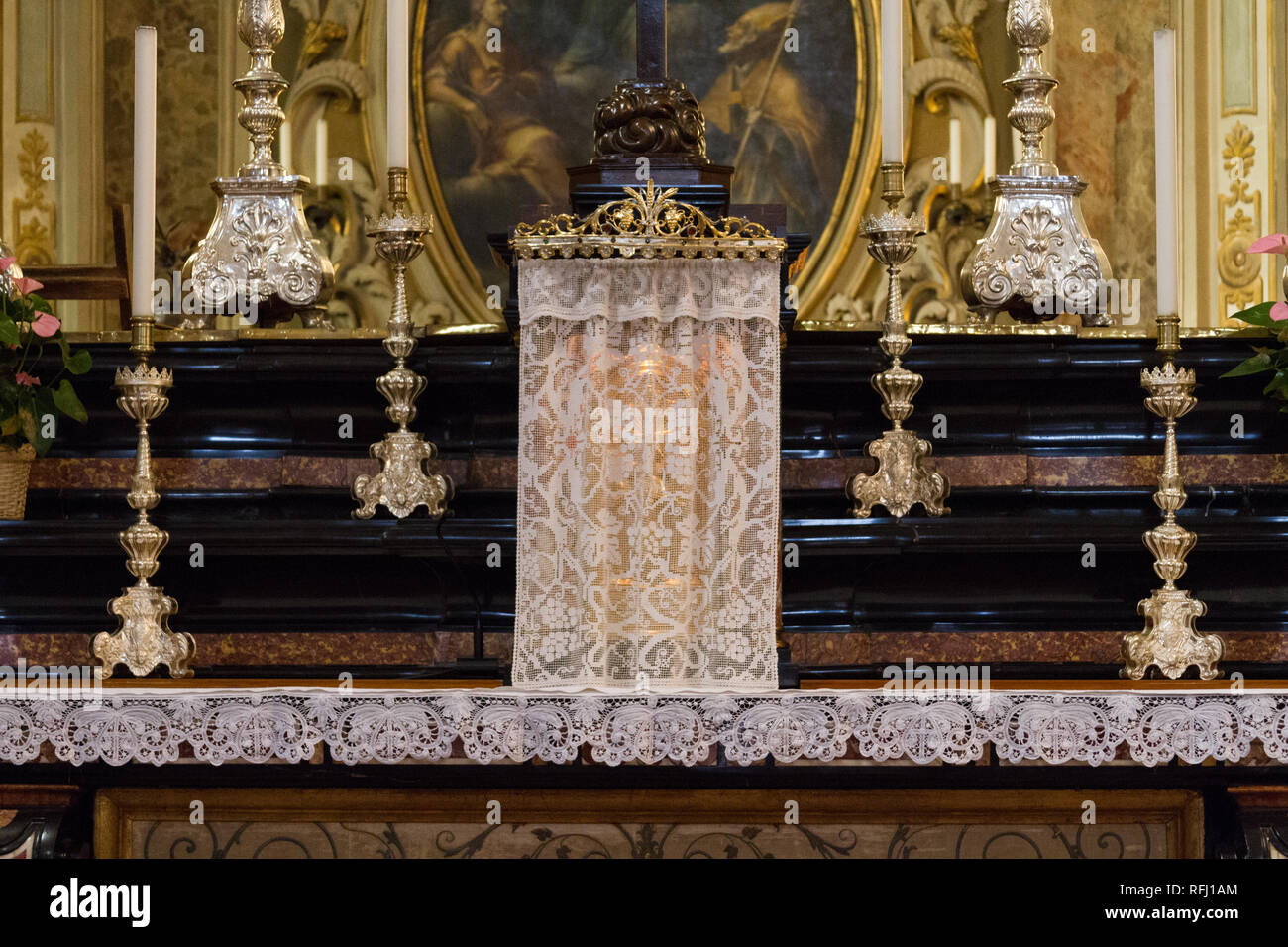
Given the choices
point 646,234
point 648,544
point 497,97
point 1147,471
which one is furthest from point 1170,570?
point 497,97

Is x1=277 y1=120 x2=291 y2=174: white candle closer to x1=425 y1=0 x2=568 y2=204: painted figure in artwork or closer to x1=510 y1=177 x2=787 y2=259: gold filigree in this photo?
x1=425 y1=0 x2=568 y2=204: painted figure in artwork

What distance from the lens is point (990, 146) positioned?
6.65 m

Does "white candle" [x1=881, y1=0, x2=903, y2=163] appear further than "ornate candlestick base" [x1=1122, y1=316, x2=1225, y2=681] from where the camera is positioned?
Yes

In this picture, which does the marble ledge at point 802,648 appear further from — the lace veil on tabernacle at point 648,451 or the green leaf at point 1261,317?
the green leaf at point 1261,317

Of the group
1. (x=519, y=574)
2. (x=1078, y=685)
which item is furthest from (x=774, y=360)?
(x=1078, y=685)

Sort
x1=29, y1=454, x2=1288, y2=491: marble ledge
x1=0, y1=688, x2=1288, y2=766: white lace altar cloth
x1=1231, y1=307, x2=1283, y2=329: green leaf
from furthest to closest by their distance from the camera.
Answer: x1=29, y1=454, x2=1288, y2=491: marble ledge, x1=1231, y1=307, x2=1283, y2=329: green leaf, x1=0, y1=688, x2=1288, y2=766: white lace altar cloth

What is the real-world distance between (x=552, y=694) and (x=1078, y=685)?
1.16 metres

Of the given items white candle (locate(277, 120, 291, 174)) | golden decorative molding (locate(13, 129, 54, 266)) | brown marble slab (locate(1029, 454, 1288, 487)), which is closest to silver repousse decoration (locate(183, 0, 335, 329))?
brown marble slab (locate(1029, 454, 1288, 487))

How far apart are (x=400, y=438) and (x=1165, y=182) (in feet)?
5.97

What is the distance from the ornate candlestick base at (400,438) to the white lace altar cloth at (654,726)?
712 millimetres

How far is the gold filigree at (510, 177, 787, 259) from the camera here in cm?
381

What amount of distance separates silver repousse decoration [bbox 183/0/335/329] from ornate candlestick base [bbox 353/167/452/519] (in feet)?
1.05

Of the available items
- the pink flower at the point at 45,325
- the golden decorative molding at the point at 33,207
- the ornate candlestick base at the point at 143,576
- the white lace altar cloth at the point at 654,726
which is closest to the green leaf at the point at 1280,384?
the white lace altar cloth at the point at 654,726

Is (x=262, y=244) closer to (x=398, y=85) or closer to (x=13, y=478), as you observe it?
(x=398, y=85)
